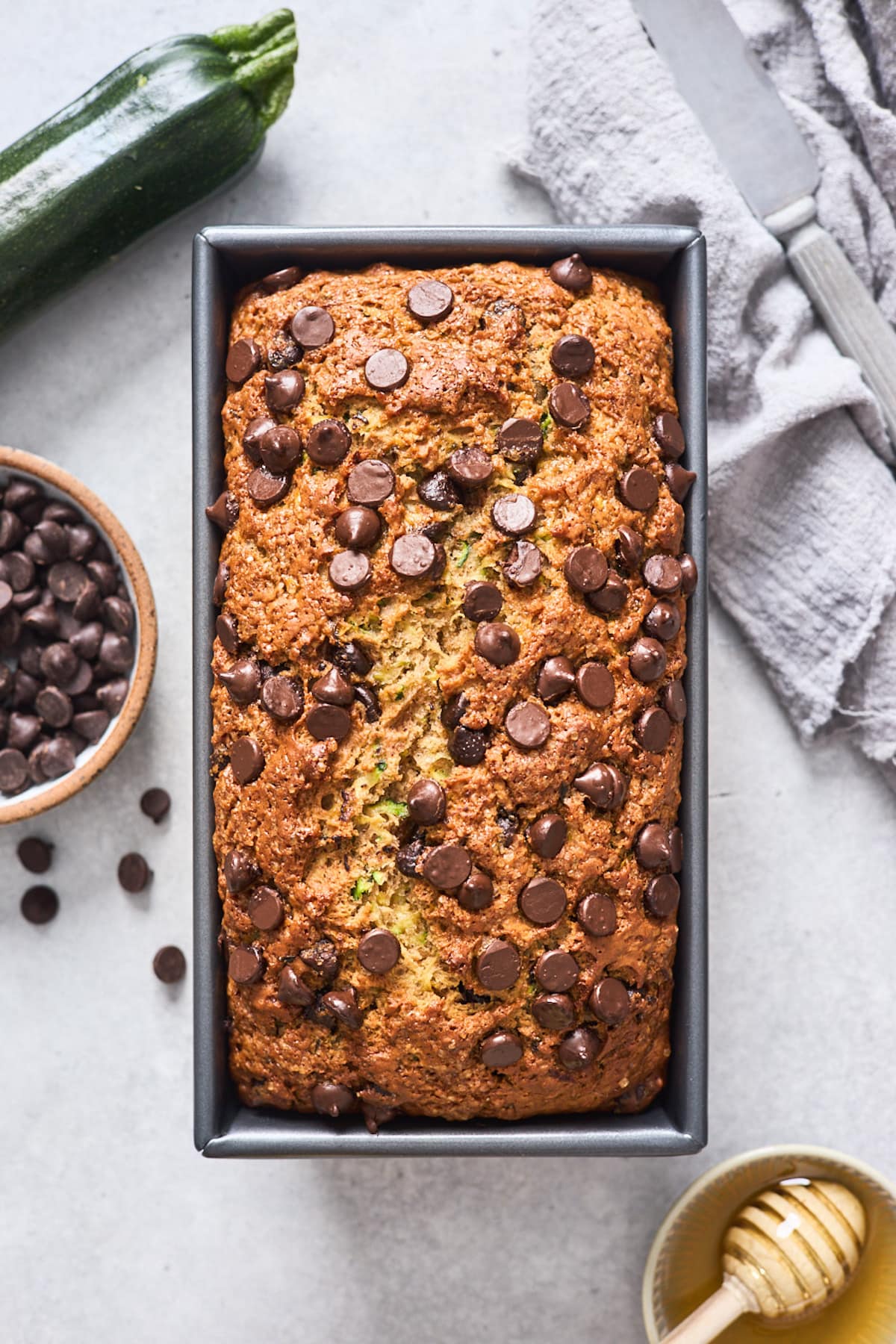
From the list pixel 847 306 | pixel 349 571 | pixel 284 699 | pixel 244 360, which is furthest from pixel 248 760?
pixel 847 306

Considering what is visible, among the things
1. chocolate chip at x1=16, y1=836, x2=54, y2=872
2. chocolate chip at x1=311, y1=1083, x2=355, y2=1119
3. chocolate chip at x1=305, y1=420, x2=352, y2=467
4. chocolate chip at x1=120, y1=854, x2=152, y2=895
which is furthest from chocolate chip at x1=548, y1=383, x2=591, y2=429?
chocolate chip at x1=16, y1=836, x2=54, y2=872

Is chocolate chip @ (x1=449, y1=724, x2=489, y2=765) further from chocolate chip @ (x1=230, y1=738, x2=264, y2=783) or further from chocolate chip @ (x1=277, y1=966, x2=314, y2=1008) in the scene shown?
chocolate chip @ (x1=277, y1=966, x2=314, y2=1008)

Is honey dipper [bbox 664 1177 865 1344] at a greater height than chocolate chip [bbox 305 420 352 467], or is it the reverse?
chocolate chip [bbox 305 420 352 467]

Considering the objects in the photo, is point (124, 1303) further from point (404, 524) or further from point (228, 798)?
point (404, 524)

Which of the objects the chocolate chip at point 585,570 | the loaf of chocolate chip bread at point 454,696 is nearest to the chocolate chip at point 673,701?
the loaf of chocolate chip bread at point 454,696

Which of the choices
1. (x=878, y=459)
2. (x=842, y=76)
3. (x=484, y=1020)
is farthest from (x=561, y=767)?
(x=842, y=76)

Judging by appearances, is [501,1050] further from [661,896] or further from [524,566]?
[524,566]

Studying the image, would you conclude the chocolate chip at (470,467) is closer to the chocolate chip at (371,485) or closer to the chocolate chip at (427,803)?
the chocolate chip at (371,485)
